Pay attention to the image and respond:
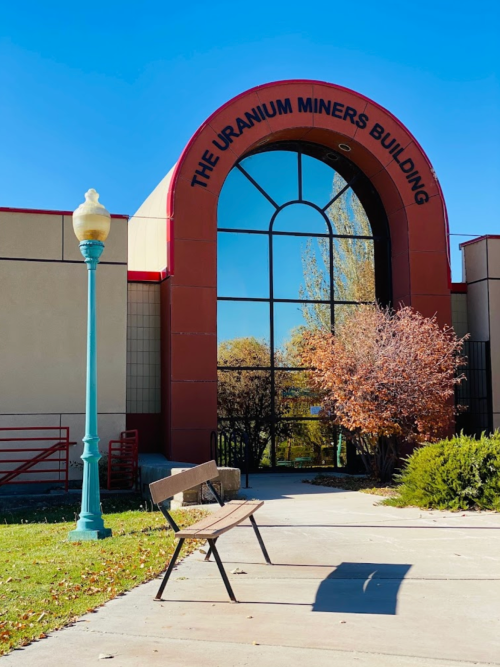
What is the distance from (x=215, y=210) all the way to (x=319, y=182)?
3527mm

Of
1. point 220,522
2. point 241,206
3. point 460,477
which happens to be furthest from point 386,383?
point 220,522

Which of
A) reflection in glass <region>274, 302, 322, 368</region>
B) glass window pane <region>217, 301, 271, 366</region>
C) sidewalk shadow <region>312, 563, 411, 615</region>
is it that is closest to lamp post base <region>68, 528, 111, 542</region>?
sidewalk shadow <region>312, 563, 411, 615</region>

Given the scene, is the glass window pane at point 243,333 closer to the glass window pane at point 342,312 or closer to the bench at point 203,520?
the glass window pane at point 342,312

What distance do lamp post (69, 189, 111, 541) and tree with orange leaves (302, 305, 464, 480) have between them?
20.1ft

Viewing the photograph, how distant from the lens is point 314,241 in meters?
19.8

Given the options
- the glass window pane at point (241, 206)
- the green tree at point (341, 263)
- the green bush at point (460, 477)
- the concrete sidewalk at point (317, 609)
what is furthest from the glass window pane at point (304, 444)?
the concrete sidewalk at point (317, 609)

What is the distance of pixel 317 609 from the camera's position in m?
5.91

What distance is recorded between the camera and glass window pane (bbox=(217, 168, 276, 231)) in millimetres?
19219

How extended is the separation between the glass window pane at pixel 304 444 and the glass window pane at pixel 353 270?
3.46 metres

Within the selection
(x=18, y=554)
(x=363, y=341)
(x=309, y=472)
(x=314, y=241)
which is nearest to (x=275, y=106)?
(x=314, y=241)

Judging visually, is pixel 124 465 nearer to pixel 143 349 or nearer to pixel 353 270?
pixel 143 349

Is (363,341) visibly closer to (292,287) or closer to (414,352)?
(414,352)

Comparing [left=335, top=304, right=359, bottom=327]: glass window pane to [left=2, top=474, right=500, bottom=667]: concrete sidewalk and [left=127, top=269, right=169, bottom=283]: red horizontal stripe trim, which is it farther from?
[left=2, top=474, right=500, bottom=667]: concrete sidewalk

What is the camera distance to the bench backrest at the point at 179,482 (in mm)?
7043
